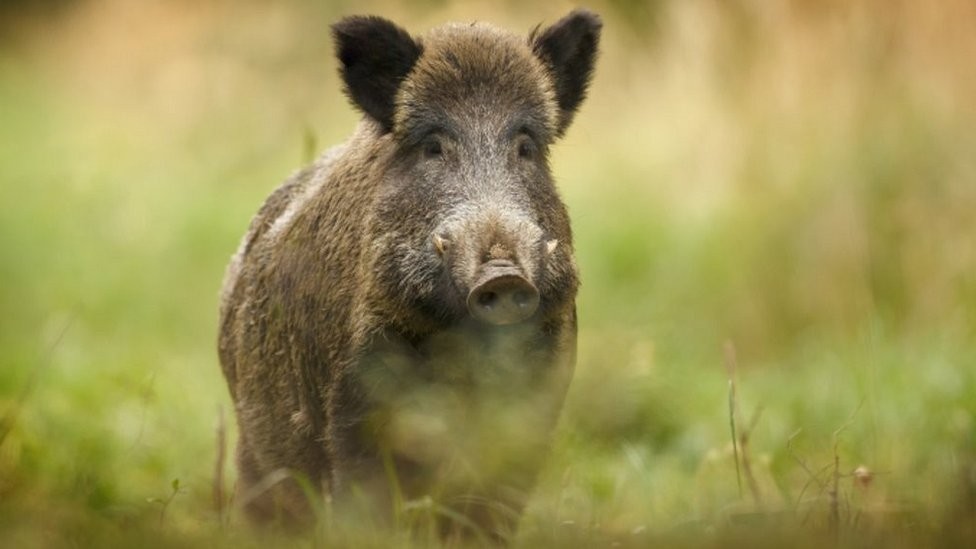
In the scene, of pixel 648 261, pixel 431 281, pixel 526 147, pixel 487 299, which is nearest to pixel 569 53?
pixel 526 147

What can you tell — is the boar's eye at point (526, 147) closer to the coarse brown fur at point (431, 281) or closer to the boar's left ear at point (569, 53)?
the coarse brown fur at point (431, 281)

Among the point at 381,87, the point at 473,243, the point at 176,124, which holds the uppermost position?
the point at 176,124

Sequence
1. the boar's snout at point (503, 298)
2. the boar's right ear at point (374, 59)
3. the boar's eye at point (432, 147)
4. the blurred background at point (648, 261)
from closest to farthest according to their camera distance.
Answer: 1. the boar's snout at point (503, 298)
2. the boar's eye at point (432, 147)
3. the boar's right ear at point (374, 59)
4. the blurred background at point (648, 261)

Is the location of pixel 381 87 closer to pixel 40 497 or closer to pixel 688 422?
pixel 40 497

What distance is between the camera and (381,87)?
16.5ft

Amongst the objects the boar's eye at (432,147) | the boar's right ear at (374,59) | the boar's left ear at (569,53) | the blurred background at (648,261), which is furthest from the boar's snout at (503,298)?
the boar's left ear at (569,53)

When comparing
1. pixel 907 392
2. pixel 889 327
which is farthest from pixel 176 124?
pixel 907 392

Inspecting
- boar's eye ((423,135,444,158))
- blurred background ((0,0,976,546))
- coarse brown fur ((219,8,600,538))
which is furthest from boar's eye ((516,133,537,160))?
blurred background ((0,0,976,546))

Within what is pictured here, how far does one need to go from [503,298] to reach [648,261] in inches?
232

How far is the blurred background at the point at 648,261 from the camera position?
5.20 meters

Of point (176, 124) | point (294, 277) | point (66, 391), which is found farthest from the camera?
point (176, 124)

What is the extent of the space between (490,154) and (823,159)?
15.3 ft

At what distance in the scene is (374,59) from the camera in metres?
5.04

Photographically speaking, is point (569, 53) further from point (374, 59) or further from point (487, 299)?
point (487, 299)
